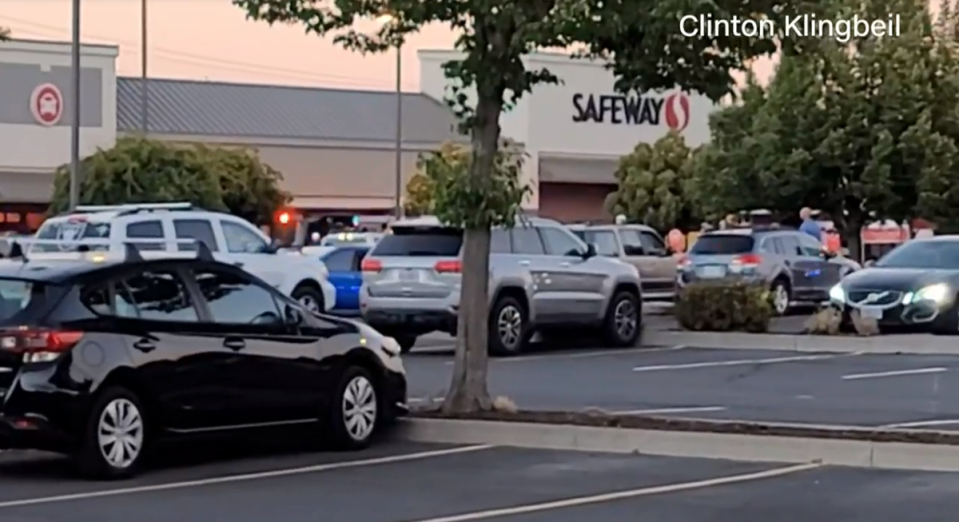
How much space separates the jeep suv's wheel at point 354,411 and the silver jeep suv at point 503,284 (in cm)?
780

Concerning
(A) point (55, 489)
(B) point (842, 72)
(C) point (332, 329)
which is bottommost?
(A) point (55, 489)

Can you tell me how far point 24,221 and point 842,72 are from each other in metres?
34.7

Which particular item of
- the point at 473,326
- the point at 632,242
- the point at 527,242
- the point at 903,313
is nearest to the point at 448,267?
the point at 527,242

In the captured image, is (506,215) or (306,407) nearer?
(306,407)

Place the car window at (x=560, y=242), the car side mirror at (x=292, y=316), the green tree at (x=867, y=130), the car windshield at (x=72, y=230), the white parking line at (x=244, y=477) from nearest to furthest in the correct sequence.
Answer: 1. the white parking line at (x=244, y=477)
2. the car side mirror at (x=292, y=316)
3. the car window at (x=560, y=242)
4. the car windshield at (x=72, y=230)
5. the green tree at (x=867, y=130)

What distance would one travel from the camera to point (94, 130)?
65.2 meters

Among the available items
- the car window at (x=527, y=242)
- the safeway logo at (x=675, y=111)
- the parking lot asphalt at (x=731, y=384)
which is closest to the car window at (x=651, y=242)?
the parking lot asphalt at (x=731, y=384)

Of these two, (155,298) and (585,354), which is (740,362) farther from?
(155,298)

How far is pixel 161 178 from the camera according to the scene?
52.3 m

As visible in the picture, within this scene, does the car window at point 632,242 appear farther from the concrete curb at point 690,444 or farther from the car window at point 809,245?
the concrete curb at point 690,444

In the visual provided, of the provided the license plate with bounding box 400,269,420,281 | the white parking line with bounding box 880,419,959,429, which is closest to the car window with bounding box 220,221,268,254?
the license plate with bounding box 400,269,420,281

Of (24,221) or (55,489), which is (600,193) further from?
(55,489)

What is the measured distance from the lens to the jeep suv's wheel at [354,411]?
1465 centimetres

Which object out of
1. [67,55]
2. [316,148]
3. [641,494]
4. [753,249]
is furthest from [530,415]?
[316,148]
